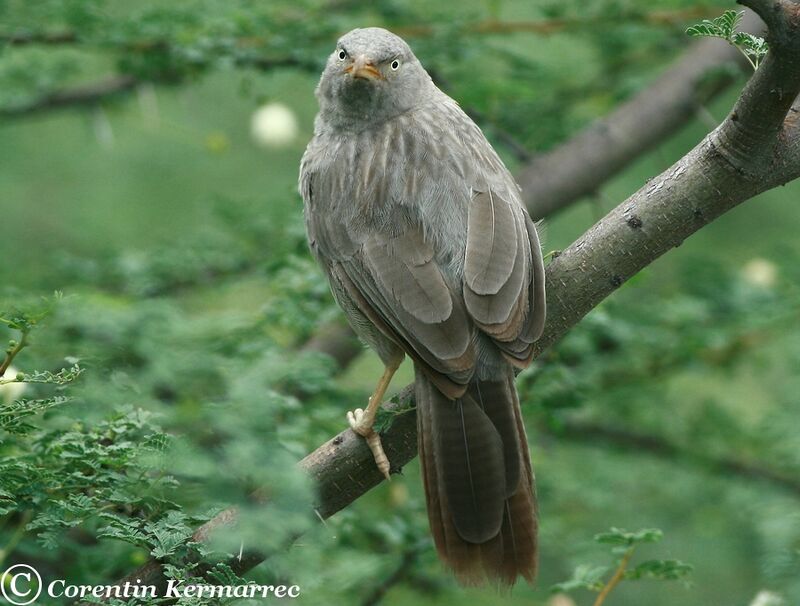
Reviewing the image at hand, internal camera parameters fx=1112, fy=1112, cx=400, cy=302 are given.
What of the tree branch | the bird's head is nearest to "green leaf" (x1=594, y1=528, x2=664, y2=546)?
the bird's head

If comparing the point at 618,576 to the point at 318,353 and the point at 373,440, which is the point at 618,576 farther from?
the point at 318,353

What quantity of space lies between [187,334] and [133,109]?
4.55 m

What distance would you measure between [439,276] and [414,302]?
6.4 inches

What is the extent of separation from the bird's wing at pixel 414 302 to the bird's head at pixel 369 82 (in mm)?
818

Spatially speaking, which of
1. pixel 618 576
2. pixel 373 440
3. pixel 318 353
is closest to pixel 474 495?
pixel 373 440

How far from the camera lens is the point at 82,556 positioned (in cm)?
408

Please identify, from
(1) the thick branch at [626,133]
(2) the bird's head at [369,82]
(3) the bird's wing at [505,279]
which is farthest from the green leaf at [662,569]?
(1) the thick branch at [626,133]

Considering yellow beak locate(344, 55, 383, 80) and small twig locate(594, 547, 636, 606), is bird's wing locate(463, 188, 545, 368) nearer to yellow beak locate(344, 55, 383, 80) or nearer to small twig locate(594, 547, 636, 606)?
small twig locate(594, 547, 636, 606)

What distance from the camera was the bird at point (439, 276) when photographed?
3.88m

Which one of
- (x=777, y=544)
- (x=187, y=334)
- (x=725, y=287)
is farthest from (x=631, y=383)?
(x=187, y=334)

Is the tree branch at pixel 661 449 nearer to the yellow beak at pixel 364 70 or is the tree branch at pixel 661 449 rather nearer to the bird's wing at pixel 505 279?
the bird's wing at pixel 505 279

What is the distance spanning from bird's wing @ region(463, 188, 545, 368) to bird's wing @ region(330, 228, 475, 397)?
0.31 feet

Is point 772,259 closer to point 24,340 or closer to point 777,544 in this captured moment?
point 777,544

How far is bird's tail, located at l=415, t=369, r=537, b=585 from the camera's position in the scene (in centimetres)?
386
